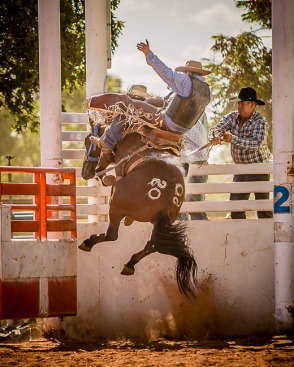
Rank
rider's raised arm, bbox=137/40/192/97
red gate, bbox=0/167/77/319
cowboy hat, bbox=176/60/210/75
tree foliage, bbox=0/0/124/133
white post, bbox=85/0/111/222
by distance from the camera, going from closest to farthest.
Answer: red gate, bbox=0/167/77/319
rider's raised arm, bbox=137/40/192/97
cowboy hat, bbox=176/60/210/75
white post, bbox=85/0/111/222
tree foliage, bbox=0/0/124/133

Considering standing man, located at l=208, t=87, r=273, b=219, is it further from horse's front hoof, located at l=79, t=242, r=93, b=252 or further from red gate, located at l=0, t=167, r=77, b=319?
red gate, located at l=0, t=167, r=77, b=319

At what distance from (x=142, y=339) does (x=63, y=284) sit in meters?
1.39

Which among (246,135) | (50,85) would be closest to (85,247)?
(50,85)

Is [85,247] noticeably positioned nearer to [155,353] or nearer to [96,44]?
[155,353]

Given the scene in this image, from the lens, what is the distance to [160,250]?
9.47m

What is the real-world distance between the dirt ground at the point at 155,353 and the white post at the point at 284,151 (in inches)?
20.0

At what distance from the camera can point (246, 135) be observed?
33.0 ft

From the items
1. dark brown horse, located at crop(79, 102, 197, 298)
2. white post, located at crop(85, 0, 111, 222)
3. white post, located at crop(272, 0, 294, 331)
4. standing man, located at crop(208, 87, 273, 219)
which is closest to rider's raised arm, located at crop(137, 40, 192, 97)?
dark brown horse, located at crop(79, 102, 197, 298)

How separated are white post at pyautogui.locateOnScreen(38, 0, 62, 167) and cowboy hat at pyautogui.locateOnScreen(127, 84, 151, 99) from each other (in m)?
0.96

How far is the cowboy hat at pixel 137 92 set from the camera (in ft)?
32.7

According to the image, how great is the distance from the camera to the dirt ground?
748 cm

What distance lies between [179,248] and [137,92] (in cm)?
170

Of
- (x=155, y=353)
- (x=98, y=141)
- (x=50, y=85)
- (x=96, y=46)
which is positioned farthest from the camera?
(x=96, y=46)

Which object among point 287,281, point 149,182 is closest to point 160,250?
point 149,182
